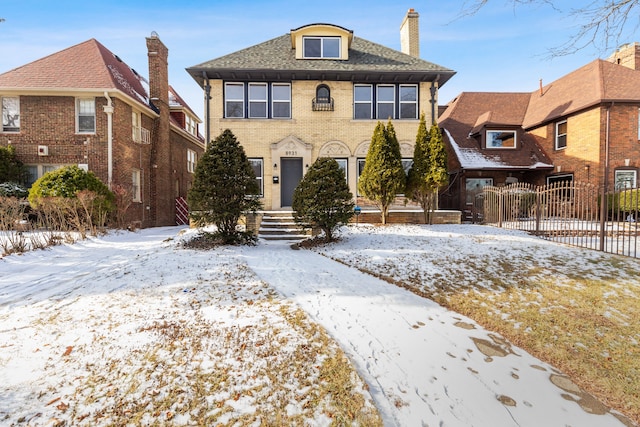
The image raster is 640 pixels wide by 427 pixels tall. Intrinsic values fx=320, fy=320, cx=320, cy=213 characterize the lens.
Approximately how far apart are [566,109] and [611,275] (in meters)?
14.5

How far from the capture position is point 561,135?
17.4 metres

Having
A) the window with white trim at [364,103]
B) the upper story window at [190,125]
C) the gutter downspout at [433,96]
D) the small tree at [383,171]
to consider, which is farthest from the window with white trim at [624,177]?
the upper story window at [190,125]

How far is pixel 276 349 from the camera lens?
11.0 feet

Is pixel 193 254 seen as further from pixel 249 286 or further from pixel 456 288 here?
pixel 456 288

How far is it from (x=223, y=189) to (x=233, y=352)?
20.1 feet

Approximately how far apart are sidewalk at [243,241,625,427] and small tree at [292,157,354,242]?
4.08m

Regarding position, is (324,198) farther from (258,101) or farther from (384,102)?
(384,102)

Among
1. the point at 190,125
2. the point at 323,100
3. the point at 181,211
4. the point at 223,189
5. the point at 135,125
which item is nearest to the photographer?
the point at 223,189

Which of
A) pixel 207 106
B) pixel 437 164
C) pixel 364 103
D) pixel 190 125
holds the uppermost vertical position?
pixel 190 125

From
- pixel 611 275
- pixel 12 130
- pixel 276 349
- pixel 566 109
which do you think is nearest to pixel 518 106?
pixel 566 109

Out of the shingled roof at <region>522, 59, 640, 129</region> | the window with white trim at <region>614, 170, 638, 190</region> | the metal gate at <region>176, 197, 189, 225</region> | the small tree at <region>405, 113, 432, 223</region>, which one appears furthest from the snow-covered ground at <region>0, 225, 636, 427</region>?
the shingled roof at <region>522, 59, 640, 129</region>

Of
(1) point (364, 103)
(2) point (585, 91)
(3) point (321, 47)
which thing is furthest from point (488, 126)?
(3) point (321, 47)

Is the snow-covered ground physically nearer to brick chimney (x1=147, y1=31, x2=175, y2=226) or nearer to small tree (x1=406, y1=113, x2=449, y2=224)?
small tree (x1=406, y1=113, x2=449, y2=224)

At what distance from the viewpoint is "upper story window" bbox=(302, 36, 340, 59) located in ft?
50.0
